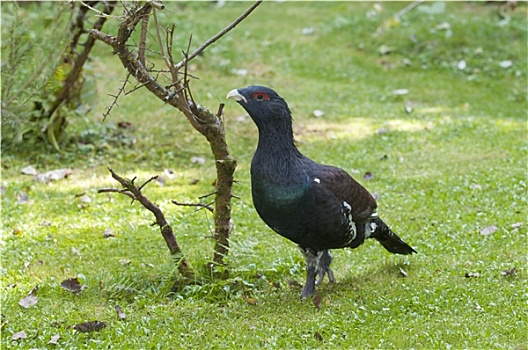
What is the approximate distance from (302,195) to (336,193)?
1.14 feet

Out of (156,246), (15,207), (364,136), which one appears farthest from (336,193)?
(364,136)

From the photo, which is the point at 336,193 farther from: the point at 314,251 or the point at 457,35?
the point at 457,35

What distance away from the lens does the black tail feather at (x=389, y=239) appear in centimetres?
611

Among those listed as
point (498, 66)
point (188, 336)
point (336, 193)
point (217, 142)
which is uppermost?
point (217, 142)

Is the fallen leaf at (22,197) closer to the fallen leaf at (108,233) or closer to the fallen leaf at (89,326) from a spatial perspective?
the fallen leaf at (108,233)

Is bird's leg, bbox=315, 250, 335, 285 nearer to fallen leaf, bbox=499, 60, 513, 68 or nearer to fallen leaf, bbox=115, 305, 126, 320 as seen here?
fallen leaf, bbox=115, 305, 126, 320

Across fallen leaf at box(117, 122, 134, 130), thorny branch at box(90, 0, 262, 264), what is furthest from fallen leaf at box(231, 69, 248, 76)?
thorny branch at box(90, 0, 262, 264)

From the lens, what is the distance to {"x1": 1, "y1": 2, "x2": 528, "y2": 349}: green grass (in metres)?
5.19

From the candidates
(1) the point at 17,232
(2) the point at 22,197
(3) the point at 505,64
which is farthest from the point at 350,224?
(3) the point at 505,64

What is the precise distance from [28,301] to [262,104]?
2270mm

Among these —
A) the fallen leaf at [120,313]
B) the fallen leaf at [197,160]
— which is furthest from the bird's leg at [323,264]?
the fallen leaf at [197,160]

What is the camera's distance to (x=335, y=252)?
274 inches

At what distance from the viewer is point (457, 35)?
14305 millimetres

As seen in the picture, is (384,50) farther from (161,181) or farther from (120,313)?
(120,313)
